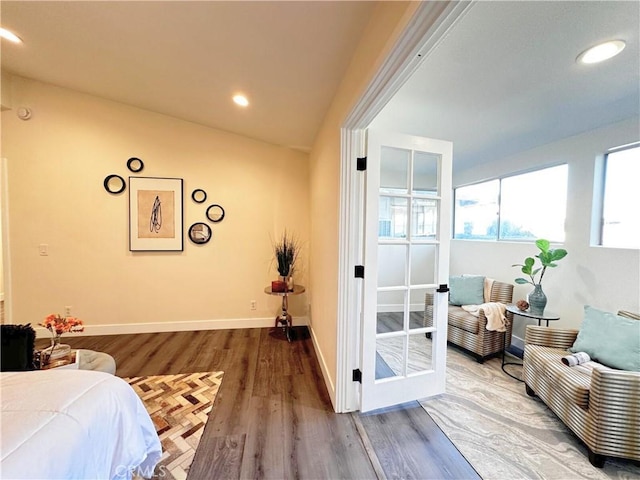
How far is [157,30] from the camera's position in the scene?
1.74 m

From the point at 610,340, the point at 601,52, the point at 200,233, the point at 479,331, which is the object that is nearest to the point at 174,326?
the point at 200,233

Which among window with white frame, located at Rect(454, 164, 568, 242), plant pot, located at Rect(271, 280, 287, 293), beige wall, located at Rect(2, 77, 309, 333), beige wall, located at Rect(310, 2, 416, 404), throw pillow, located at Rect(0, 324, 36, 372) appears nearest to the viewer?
beige wall, located at Rect(310, 2, 416, 404)

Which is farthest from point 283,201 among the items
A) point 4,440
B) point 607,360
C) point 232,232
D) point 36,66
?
point 607,360

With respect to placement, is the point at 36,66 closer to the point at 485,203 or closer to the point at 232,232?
the point at 232,232

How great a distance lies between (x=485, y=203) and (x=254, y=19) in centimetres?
363

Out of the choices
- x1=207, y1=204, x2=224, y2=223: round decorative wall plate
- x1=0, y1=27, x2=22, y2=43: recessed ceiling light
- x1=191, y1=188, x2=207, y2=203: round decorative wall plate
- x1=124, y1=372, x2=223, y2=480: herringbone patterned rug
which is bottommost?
x1=124, y1=372, x2=223, y2=480: herringbone patterned rug

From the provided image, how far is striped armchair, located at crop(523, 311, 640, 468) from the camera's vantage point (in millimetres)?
1450

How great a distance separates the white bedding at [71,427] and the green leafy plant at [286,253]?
2.13m

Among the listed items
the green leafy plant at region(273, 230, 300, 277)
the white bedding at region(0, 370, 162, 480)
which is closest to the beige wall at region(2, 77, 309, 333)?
the green leafy plant at region(273, 230, 300, 277)

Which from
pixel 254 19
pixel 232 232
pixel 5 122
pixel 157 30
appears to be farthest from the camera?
pixel 232 232

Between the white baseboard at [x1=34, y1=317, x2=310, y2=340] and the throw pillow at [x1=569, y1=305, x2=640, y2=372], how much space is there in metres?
2.88

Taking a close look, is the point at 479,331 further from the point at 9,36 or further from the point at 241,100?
the point at 9,36

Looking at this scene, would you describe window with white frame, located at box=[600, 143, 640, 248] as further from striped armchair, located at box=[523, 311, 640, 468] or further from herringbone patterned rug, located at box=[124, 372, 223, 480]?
herringbone patterned rug, located at box=[124, 372, 223, 480]

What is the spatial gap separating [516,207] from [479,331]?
5.51 ft
